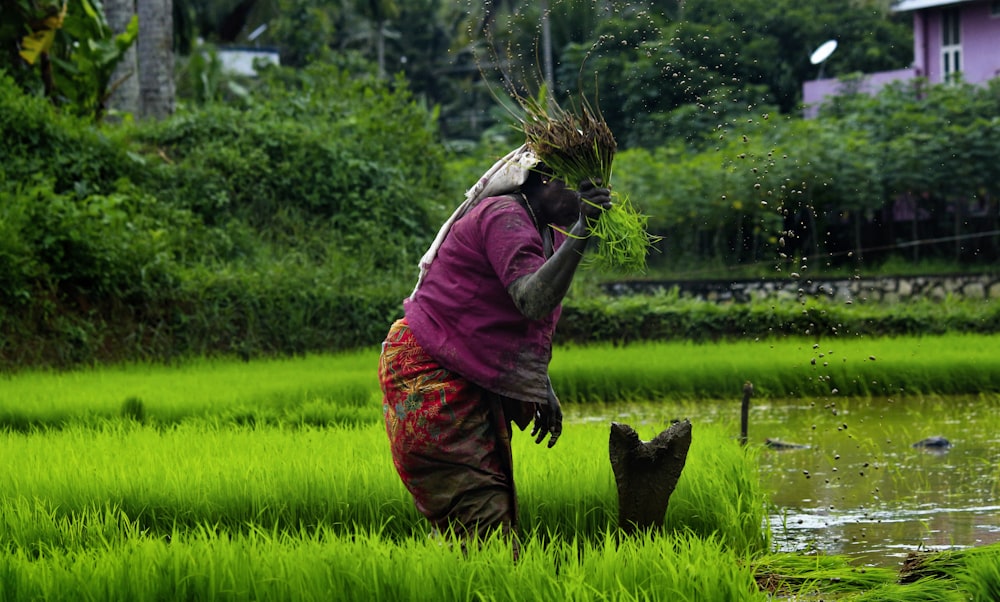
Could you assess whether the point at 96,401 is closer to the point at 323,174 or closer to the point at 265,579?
the point at 265,579

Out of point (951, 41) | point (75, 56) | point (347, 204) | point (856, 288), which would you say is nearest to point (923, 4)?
point (951, 41)

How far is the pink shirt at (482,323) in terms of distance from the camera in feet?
11.0

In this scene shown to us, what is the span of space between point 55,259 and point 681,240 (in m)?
10.2

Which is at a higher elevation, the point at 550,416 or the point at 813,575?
the point at 550,416

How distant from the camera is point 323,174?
498 inches

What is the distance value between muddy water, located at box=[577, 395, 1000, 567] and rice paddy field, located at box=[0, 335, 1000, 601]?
3cm

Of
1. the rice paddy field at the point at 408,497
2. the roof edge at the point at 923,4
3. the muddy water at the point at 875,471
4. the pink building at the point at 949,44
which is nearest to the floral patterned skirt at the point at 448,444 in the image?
the rice paddy field at the point at 408,497

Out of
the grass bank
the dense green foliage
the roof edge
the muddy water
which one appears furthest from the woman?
the roof edge

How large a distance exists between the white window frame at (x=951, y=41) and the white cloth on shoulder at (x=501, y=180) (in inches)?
829

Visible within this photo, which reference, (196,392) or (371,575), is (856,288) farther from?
(371,575)

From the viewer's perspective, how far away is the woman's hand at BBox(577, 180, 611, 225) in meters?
3.25

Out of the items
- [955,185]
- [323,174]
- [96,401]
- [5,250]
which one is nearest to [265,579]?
[96,401]

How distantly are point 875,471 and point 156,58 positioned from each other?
10.3 m

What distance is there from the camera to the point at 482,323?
11.1ft
